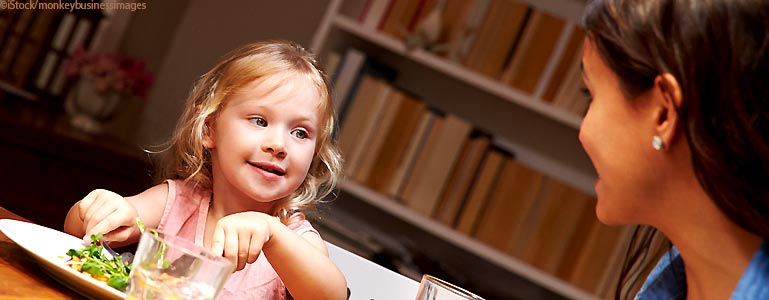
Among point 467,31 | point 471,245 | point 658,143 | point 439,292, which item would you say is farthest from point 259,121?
point 467,31

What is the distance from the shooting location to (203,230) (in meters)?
1.39

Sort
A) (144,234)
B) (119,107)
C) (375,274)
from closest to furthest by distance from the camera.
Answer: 1. (144,234)
2. (375,274)
3. (119,107)

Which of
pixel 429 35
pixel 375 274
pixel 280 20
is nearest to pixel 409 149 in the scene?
pixel 429 35

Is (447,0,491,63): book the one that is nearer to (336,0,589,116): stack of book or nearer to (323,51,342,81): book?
(336,0,589,116): stack of book

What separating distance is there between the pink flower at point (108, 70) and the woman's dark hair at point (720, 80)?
245cm

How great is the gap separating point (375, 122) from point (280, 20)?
0.65m

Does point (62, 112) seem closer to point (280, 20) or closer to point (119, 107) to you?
point (119, 107)

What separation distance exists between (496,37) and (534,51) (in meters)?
0.12

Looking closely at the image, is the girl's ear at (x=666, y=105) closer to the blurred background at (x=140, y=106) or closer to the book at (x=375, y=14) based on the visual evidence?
the blurred background at (x=140, y=106)

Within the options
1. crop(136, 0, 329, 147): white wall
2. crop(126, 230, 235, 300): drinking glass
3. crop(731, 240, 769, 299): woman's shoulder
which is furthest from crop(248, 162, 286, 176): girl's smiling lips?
crop(136, 0, 329, 147): white wall

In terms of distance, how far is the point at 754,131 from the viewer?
2.62ft

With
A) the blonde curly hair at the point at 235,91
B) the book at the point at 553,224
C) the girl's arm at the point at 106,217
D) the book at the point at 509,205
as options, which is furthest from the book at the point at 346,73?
the girl's arm at the point at 106,217

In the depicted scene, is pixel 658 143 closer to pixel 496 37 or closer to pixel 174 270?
pixel 174 270

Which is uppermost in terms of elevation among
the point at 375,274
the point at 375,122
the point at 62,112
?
the point at 375,122
